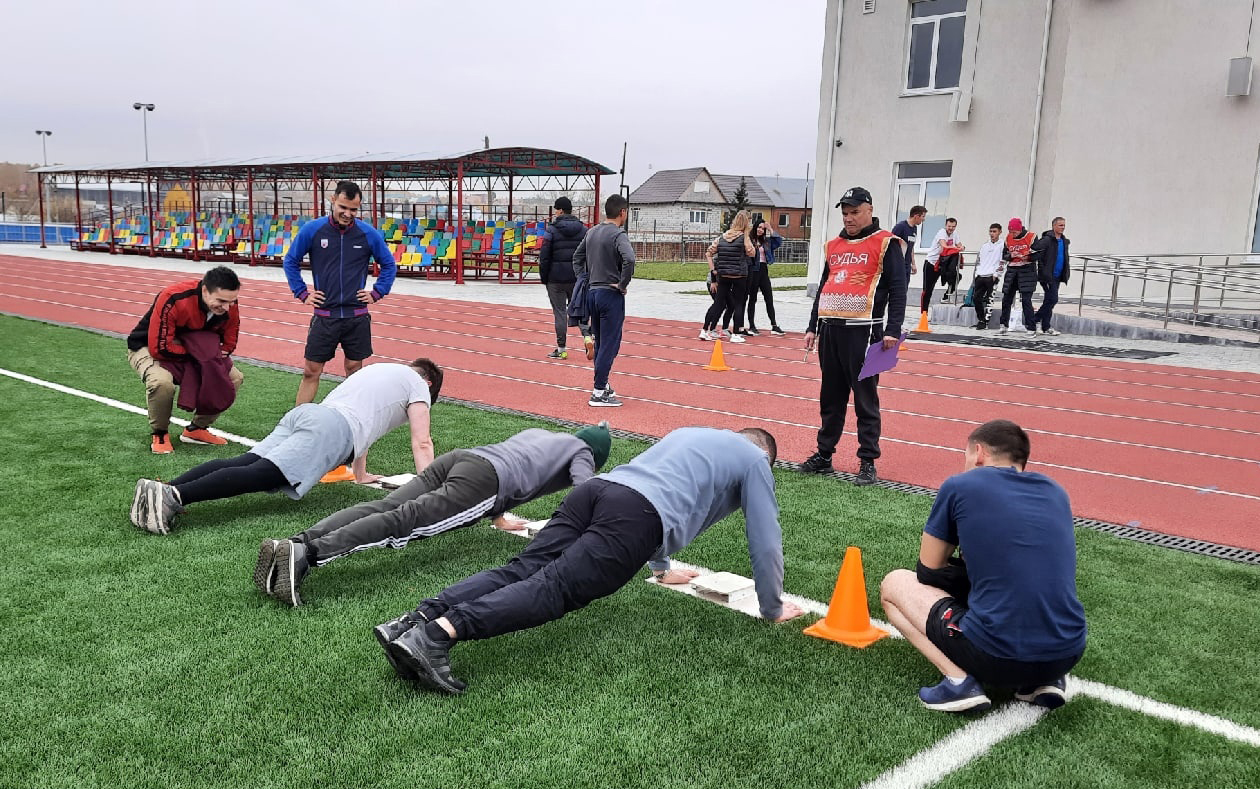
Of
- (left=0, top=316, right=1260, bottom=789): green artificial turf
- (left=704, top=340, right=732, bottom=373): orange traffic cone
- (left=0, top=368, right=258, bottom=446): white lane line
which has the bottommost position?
(left=0, top=316, right=1260, bottom=789): green artificial turf

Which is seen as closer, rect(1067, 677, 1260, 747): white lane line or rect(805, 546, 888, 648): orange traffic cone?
rect(1067, 677, 1260, 747): white lane line

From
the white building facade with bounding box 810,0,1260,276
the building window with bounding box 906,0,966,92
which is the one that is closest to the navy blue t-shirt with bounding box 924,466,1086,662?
the white building facade with bounding box 810,0,1260,276

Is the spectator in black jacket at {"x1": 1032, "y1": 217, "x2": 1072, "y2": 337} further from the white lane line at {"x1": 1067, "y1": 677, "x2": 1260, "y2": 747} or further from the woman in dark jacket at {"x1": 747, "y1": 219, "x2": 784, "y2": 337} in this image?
the white lane line at {"x1": 1067, "y1": 677, "x2": 1260, "y2": 747}

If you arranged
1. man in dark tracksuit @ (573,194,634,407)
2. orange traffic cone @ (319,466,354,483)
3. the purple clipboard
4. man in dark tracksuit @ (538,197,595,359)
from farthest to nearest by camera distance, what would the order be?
1. man in dark tracksuit @ (538,197,595,359)
2. man in dark tracksuit @ (573,194,634,407)
3. the purple clipboard
4. orange traffic cone @ (319,466,354,483)

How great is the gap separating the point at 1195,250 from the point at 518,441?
2039cm

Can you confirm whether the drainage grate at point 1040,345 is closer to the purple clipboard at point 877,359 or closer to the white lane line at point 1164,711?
the purple clipboard at point 877,359

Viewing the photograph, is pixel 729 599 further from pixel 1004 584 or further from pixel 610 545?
pixel 1004 584

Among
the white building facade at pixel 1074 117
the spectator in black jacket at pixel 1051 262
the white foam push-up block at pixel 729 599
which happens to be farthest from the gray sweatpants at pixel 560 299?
the white building facade at pixel 1074 117

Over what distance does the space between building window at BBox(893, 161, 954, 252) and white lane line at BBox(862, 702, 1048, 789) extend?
21.1 m

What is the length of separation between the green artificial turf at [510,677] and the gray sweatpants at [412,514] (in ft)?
0.91

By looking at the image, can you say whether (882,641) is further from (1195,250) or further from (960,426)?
(1195,250)

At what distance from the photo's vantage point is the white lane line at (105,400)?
290 inches

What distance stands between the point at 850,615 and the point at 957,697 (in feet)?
2.19

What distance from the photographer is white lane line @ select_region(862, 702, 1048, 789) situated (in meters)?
2.94
